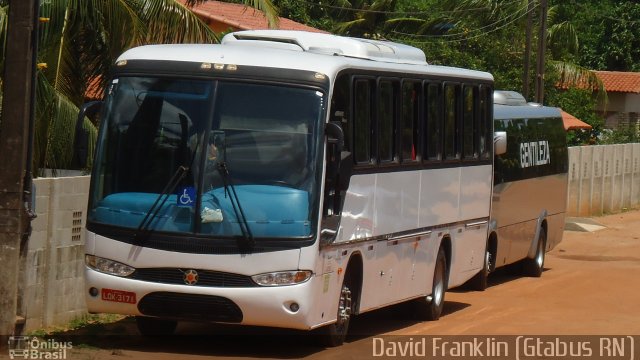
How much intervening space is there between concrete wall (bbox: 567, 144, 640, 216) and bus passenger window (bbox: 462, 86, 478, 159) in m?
18.1

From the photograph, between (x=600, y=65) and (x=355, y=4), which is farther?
(x=600, y=65)

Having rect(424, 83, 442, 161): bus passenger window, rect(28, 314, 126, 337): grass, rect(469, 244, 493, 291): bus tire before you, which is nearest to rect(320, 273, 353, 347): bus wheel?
rect(28, 314, 126, 337): grass

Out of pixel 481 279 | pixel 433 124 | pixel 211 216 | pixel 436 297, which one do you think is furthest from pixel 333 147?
pixel 481 279

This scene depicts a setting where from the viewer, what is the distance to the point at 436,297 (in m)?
15.9

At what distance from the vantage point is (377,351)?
40.9 feet

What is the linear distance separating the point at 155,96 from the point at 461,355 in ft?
12.7

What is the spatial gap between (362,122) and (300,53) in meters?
1.06

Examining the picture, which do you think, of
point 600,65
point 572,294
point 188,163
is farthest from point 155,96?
point 600,65

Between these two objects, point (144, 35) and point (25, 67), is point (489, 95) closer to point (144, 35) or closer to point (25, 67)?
point (144, 35)

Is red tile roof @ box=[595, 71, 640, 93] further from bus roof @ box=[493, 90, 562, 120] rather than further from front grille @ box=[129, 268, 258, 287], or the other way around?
front grille @ box=[129, 268, 258, 287]

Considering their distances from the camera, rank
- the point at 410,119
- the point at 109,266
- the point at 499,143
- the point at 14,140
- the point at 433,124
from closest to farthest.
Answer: the point at 14,140
the point at 109,266
the point at 410,119
the point at 433,124
the point at 499,143

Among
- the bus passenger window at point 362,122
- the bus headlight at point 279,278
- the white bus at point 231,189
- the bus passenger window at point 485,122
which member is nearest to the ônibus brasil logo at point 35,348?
the white bus at point 231,189

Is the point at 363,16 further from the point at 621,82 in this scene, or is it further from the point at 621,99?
the point at 621,99

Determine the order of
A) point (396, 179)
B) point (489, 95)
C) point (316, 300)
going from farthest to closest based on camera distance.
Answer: point (489, 95) → point (396, 179) → point (316, 300)
